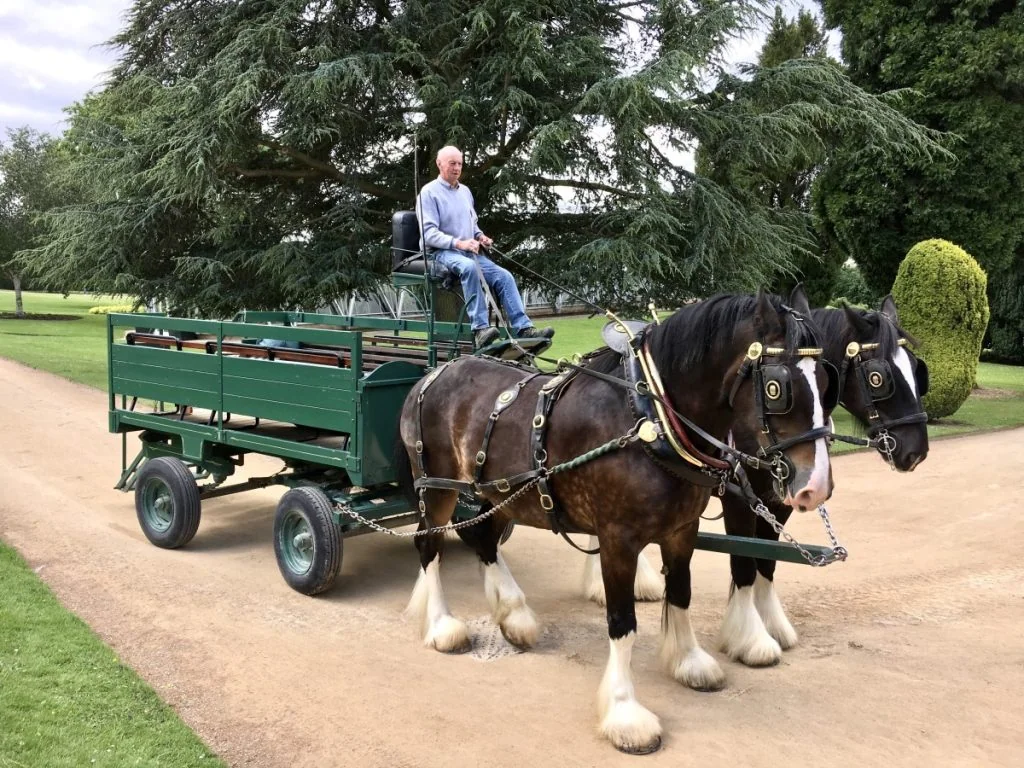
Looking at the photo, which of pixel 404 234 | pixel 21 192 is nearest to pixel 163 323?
pixel 404 234

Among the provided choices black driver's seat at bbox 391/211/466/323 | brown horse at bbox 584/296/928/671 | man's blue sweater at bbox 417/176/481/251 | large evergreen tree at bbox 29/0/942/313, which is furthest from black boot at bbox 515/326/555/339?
large evergreen tree at bbox 29/0/942/313

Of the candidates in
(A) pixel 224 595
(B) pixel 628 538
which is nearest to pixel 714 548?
(B) pixel 628 538

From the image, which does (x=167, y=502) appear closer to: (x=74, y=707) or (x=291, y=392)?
(x=291, y=392)

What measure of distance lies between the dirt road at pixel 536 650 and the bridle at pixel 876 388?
1273 mm

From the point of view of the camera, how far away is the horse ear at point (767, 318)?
3254 mm

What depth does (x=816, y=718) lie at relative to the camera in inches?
152

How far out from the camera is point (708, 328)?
351cm

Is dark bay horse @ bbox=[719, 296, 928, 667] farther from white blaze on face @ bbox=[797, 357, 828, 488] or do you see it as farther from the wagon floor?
the wagon floor

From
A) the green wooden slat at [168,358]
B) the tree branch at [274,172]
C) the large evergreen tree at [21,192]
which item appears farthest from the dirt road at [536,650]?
the large evergreen tree at [21,192]

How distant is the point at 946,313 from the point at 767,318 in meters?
10.9

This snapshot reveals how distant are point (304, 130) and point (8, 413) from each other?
6.11 metres

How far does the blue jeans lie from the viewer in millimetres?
5426

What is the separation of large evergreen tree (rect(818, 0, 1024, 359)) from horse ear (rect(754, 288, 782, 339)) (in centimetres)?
1243

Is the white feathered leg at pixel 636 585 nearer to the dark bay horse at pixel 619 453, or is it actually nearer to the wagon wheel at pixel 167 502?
the dark bay horse at pixel 619 453
